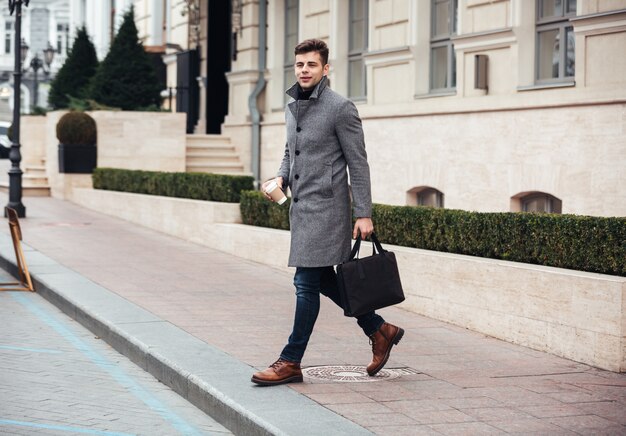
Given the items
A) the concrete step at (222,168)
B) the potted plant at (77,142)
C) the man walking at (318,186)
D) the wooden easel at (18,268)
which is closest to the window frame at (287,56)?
the concrete step at (222,168)

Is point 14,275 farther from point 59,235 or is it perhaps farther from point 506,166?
point 506,166

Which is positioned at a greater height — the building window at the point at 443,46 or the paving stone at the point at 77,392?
the building window at the point at 443,46

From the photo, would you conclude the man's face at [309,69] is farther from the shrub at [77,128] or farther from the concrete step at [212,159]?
the shrub at [77,128]

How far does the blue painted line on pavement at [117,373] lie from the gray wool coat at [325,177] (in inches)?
49.2

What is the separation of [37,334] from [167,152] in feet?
48.2

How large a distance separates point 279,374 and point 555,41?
27.7 ft

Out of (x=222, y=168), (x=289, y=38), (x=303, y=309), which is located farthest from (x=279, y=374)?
(x=222, y=168)

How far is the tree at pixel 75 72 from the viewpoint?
31.8 metres

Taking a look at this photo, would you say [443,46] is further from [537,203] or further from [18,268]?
[18,268]

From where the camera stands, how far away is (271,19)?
23000 mm

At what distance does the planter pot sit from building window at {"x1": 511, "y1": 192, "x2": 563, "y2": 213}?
43.0 ft

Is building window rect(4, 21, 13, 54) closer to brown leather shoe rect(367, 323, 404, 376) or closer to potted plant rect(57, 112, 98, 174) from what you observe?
potted plant rect(57, 112, 98, 174)

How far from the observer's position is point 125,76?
91.5 ft

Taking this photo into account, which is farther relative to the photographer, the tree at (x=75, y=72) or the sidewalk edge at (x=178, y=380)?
the tree at (x=75, y=72)
